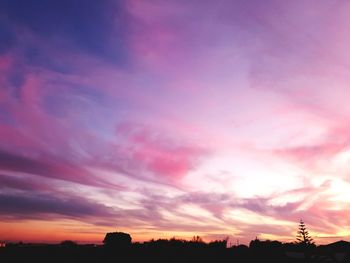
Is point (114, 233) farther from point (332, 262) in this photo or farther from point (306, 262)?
point (332, 262)

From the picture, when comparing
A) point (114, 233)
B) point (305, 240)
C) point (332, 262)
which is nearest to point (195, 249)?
point (114, 233)

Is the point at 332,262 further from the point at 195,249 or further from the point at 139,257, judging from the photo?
the point at 139,257

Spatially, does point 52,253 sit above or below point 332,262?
below

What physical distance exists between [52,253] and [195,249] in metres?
15.2

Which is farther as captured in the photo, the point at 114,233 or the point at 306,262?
the point at 114,233

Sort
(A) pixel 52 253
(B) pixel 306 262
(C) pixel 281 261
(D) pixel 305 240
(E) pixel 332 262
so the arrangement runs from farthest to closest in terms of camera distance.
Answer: (D) pixel 305 240 → (E) pixel 332 262 → (B) pixel 306 262 → (C) pixel 281 261 → (A) pixel 52 253

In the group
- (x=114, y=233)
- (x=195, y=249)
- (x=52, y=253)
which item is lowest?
(x=52, y=253)

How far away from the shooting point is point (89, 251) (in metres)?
35.1

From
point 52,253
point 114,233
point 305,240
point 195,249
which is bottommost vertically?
point 52,253

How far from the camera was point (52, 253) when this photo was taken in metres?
32.8

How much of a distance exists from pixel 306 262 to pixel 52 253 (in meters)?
35.5

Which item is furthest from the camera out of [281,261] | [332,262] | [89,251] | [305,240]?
[305,240]

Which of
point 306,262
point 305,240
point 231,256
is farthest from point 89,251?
point 305,240

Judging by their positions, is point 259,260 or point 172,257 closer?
point 172,257
